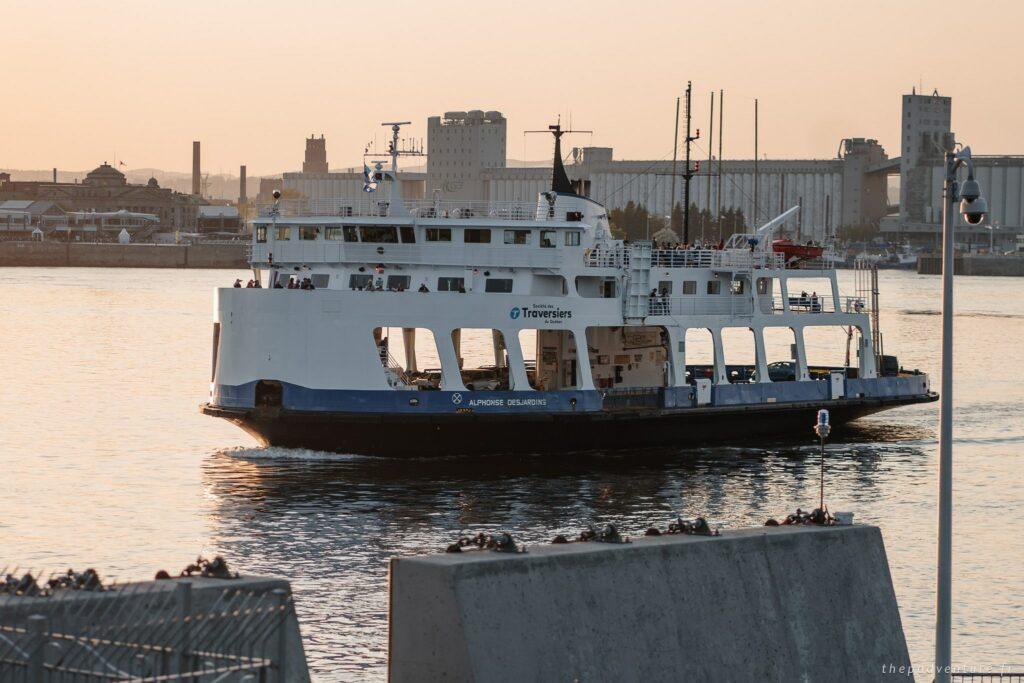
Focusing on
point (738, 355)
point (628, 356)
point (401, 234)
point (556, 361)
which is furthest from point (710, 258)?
point (738, 355)

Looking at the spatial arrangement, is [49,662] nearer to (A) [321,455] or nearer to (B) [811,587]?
(B) [811,587]

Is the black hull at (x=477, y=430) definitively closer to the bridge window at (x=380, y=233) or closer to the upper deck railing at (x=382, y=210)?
the bridge window at (x=380, y=233)

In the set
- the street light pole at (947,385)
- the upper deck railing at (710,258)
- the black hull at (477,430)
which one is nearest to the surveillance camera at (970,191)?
the street light pole at (947,385)

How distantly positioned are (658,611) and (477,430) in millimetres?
23827

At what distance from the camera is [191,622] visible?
14852mm

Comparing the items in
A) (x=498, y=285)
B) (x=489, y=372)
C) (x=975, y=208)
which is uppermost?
(x=975, y=208)

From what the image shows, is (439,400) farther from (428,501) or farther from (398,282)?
(428,501)

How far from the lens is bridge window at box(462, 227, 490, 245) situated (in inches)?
1681

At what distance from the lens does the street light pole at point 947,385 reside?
17.2m

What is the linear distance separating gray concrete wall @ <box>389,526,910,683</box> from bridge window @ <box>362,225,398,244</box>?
24613mm

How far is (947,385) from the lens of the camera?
17.7m

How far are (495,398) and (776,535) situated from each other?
2303cm

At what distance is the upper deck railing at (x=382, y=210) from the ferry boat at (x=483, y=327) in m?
0.08

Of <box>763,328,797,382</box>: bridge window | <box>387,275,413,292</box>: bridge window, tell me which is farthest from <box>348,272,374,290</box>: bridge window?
<box>763,328,797,382</box>: bridge window
